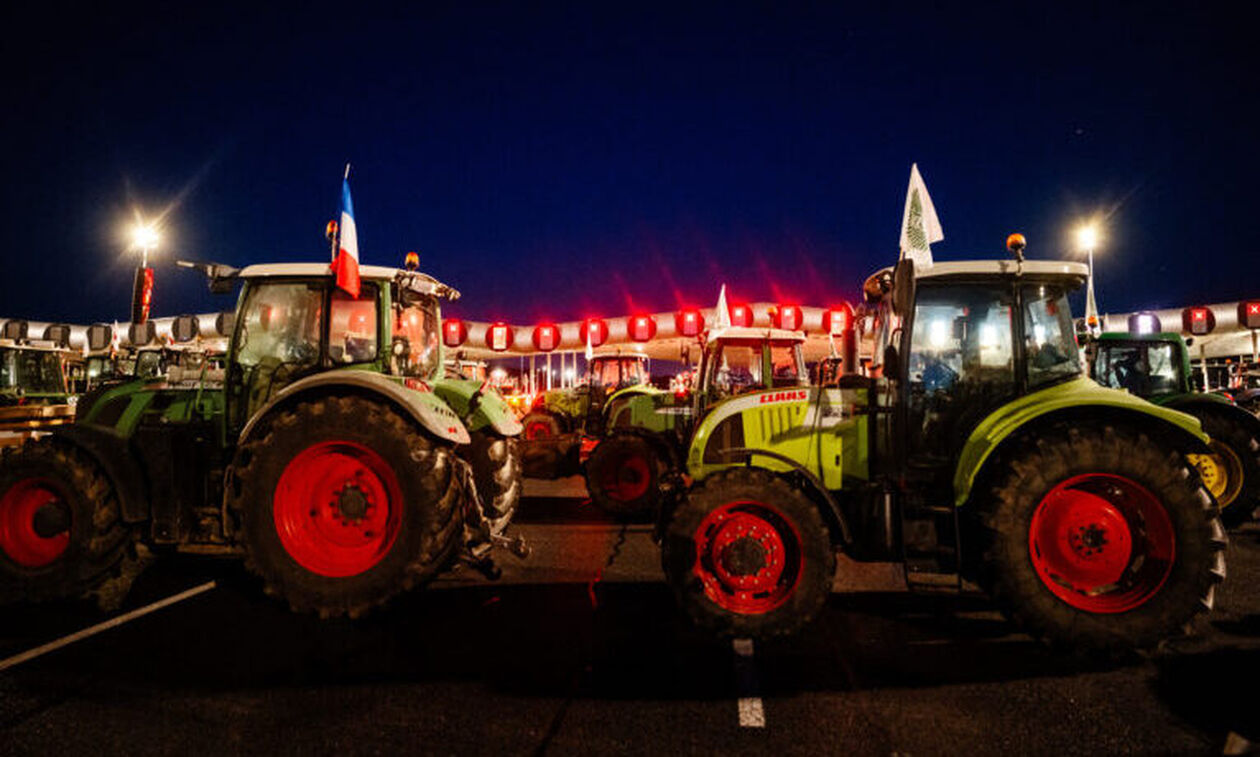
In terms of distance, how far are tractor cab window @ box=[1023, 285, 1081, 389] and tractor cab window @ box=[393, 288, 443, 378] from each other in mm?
4441

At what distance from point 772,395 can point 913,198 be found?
2433mm

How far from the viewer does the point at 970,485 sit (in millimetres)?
3670

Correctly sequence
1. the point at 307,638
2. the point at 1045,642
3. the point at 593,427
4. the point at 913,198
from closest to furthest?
the point at 1045,642
the point at 307,638
the point at 913,198
the point at 593,427

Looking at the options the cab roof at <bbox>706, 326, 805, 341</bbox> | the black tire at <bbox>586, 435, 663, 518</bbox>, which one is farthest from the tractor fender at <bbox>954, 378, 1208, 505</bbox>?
the black tire at <bbox>586, 435, 663, 518</bbox>

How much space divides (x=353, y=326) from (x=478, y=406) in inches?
46.0

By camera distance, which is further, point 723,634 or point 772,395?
point 772,395

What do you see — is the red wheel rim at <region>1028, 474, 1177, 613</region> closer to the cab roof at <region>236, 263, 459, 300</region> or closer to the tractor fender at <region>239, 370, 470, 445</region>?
the tractor fender at <region>239, 370, 470, 445</region>

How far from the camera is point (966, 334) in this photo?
420 centimetres

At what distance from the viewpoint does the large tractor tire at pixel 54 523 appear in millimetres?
4062

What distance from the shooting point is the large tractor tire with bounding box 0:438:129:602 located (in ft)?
13.3

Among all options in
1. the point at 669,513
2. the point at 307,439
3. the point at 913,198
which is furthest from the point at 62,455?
the point at 913,198

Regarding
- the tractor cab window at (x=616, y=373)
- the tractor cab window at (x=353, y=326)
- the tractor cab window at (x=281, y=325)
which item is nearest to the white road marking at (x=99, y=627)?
the tractor cab window at (x=281, y=325)

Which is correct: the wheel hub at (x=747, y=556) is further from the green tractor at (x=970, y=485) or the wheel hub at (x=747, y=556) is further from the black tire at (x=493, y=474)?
the black tire at (x=493, y=474)

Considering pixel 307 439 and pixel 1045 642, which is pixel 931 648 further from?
pixel 307 439
